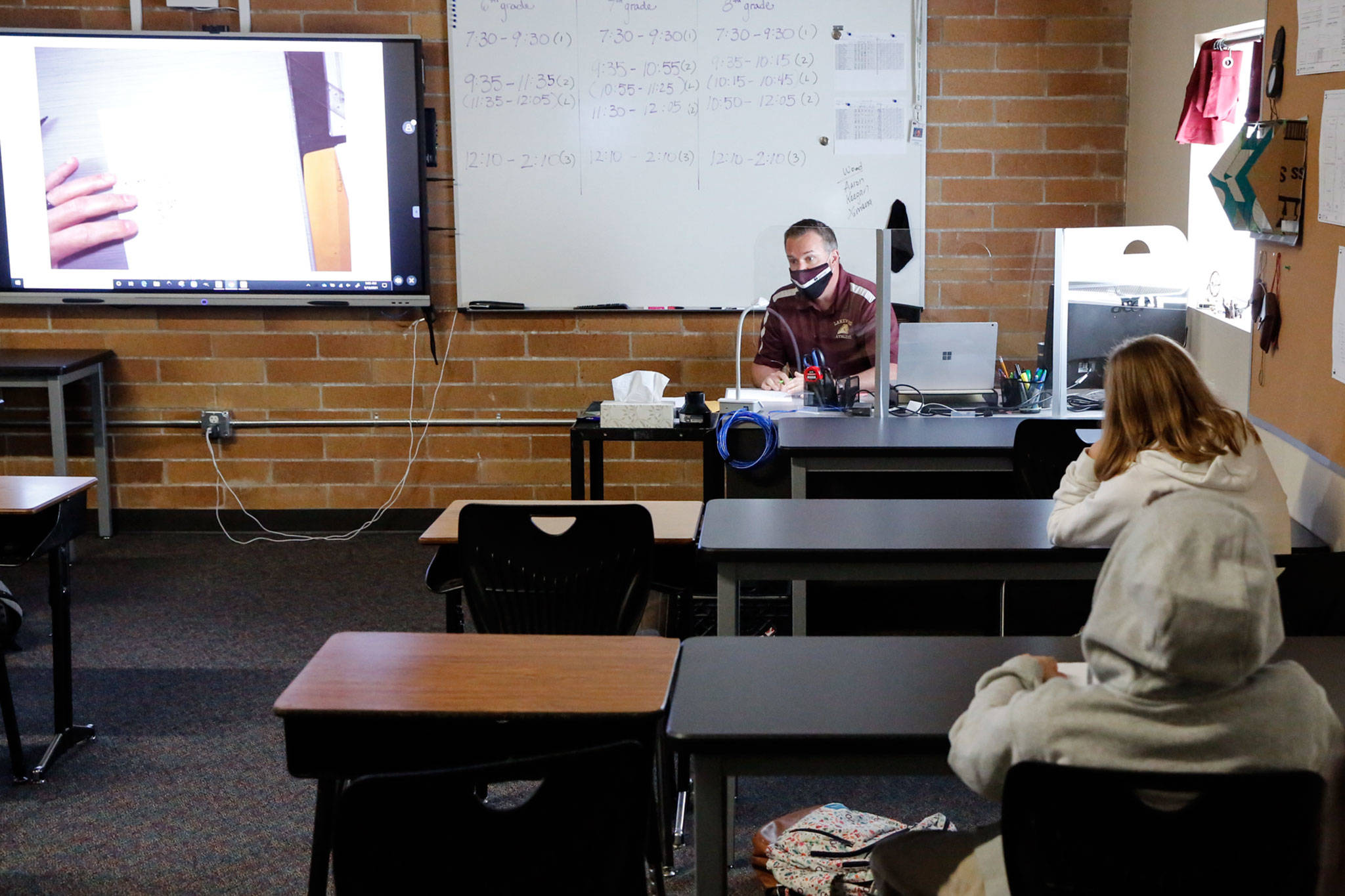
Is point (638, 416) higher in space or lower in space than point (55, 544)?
higher

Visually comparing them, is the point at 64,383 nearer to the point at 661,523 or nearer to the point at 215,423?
the point at 215,423

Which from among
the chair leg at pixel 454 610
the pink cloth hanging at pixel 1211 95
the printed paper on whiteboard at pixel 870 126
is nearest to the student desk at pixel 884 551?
the chair leg at pixel 454 610

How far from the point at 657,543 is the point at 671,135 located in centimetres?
265

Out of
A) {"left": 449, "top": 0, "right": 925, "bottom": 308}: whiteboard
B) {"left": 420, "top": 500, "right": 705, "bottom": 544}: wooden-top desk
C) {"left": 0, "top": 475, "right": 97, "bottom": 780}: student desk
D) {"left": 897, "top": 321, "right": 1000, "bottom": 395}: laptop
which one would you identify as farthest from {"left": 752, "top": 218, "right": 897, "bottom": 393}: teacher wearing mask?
{"left": 0, "top": 475, "right": 97, "bottom": 780}: student desk

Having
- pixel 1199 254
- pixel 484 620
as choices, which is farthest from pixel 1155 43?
pixel 484 620

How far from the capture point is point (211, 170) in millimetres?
4934

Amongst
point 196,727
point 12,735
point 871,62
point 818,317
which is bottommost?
point 196,727

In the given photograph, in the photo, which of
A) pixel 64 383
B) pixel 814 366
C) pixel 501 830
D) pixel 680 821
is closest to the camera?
pixel 501 830

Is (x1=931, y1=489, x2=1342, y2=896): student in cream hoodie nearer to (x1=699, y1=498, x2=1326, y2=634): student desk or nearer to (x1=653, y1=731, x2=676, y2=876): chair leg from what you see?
(x1=699, y1=498, x2=1326, y2=634): student desk

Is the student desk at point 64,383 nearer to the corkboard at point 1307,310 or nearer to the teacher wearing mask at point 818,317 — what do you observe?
the teacher wearing mask at point 818,317

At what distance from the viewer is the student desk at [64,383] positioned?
464 centimetres

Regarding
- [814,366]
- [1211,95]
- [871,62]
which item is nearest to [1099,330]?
[1211,95]

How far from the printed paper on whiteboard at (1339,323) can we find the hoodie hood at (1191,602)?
1.48 metres

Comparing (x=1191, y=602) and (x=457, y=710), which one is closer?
(x=1191, y=602)
